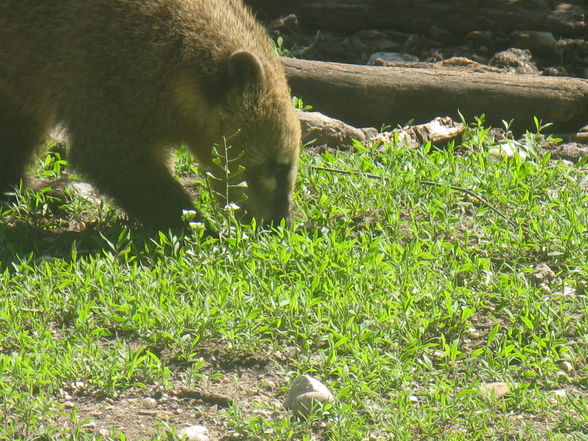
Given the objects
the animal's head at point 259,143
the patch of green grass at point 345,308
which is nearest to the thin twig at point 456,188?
the patch of green grass at point 345,308

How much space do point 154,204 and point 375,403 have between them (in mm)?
2103

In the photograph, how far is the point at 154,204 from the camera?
5.30m

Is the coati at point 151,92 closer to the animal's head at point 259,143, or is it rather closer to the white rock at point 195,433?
the animal's head at point 259,143

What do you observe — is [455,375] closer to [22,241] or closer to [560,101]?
[22,241]

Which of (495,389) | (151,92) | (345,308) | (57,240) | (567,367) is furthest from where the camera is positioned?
(57,240)

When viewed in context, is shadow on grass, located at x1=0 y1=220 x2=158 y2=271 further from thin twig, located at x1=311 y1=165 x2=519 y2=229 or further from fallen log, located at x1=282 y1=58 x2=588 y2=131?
fallen log, located at x1=282 y1=58 x2=588 y2=131

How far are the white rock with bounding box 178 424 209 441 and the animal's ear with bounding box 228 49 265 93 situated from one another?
223 cm

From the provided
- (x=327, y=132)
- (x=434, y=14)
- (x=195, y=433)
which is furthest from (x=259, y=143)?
(x=434, y=14)

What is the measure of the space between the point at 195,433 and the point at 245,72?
2310mm

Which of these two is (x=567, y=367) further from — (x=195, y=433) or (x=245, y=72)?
(x=245, y=72)

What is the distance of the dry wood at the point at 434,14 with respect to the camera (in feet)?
27.1

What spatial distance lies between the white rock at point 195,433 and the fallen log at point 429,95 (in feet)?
12.8

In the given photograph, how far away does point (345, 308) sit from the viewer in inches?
172

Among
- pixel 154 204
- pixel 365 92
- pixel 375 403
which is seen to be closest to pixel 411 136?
pixel 365 92
